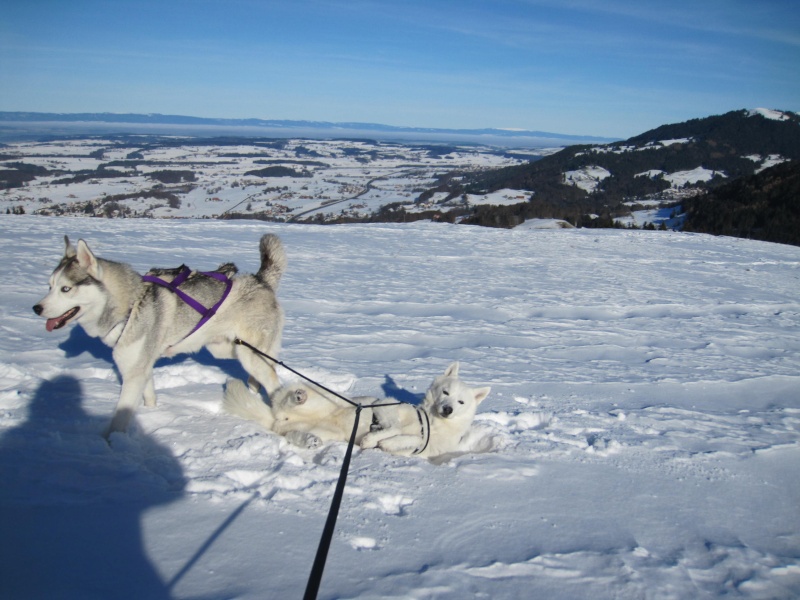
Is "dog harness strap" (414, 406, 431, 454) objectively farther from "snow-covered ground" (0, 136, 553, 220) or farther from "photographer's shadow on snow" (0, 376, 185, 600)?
"snow-covered ground" (0, 136, 553, 220)

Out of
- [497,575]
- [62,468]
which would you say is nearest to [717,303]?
[497,575]

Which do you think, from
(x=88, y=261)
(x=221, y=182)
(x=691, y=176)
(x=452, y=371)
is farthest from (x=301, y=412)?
(x=691, y=176)

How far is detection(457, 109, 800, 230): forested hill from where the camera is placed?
93.9 m

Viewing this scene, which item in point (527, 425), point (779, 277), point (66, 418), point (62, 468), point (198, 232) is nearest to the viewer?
point (62, 468)

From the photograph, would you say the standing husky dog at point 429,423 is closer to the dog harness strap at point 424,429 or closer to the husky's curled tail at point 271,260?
the dog harness strap at point 424,429

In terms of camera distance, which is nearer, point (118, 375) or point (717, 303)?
point (118, 375)

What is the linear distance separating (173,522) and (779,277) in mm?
18518

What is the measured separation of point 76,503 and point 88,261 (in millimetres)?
1946

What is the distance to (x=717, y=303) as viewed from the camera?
1181cm

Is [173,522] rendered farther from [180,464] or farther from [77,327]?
[77,327]

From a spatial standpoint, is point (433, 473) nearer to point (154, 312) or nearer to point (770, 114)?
point (154, 312)

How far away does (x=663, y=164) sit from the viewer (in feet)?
367

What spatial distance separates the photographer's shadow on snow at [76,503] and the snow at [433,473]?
0.01 metres

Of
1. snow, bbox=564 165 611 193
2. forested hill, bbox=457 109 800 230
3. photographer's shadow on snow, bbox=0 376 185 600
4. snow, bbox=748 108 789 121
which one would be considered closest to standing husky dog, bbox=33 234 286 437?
photographer's shadow on snow, bbox=0 376 185 600
